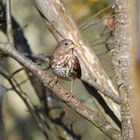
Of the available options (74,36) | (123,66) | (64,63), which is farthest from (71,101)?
(64,63)

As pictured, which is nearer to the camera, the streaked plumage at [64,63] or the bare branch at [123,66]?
the bare branch at [123,66]

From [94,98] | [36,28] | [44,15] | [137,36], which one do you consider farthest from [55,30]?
[36,28]

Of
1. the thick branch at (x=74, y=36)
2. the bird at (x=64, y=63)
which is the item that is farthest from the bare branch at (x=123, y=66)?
the bird at (x=64, y=63)

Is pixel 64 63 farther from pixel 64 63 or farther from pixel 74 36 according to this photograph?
pixel 74 36

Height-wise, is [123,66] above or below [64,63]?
below

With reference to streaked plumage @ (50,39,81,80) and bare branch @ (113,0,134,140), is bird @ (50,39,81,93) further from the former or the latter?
bare branch @ (113,0,134,140)

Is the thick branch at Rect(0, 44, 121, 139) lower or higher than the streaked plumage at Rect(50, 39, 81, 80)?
lower

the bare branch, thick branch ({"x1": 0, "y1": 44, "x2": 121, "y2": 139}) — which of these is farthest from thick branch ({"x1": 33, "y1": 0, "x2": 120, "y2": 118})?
the bare branch

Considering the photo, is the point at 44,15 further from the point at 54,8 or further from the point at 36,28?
the point at 36,28

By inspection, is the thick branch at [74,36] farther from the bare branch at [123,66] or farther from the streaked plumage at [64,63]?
the bare branch at [123,66]
